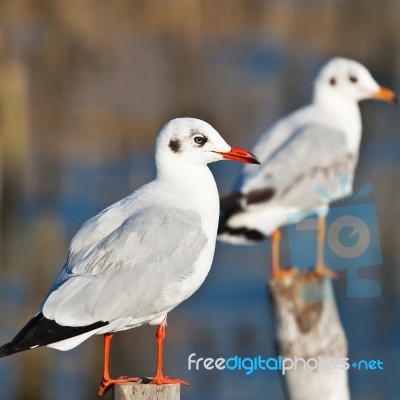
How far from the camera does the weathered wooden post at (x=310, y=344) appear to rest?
463 cm

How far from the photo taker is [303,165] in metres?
6.55

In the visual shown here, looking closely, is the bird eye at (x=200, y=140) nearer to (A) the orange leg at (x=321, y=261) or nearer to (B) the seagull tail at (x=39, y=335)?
(B) the seagull tail at (x=39, y=335)

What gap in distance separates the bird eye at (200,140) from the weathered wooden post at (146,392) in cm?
89

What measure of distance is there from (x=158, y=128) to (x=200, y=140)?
8.31m

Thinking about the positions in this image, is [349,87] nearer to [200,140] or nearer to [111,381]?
[200,140]

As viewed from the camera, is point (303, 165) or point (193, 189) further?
point (303, 165)

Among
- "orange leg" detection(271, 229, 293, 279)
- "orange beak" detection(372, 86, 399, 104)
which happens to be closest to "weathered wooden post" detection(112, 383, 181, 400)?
"orange leg" detection(271, 229, 293, 279)

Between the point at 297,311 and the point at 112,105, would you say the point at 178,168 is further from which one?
the point at 112,105

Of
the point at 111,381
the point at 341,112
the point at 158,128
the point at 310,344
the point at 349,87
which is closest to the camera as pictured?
the point at 111,381

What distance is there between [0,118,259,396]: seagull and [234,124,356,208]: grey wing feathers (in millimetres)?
2251

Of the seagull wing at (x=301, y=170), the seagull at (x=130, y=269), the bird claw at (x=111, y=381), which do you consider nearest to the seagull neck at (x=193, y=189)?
the seagull at (x=130, y=269)

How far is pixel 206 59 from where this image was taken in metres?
13.8

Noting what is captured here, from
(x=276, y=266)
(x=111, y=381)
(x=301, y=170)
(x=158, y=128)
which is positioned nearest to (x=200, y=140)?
(x=111, y=381)

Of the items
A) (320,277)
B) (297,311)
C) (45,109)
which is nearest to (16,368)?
(320,277)
